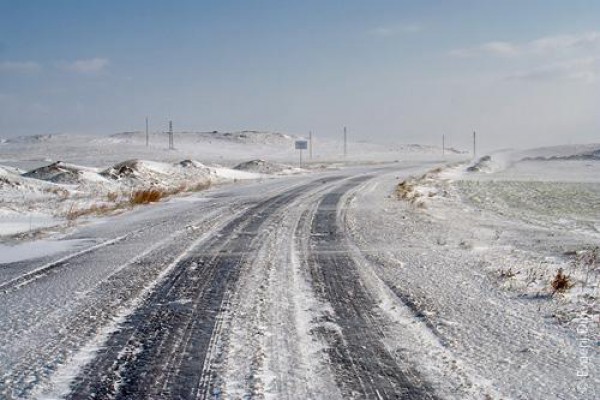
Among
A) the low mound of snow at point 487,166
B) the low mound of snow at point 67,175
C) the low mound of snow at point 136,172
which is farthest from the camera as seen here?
the low mound of snow at point 487,166

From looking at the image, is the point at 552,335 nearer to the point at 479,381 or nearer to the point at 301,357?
the point at 479,381

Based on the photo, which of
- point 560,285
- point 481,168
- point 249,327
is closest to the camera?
point 249,327

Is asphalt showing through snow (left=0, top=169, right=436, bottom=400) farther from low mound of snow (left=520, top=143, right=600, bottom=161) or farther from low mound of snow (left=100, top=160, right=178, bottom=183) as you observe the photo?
low mound of snow (left=520, top=143, right=600, bottom=161)

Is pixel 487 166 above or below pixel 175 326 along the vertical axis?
above

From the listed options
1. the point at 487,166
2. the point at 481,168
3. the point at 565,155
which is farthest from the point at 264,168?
the point at 565,155

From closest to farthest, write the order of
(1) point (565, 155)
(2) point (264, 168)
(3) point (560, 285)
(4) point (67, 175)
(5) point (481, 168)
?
(3) point (560, 285) → (4) point (67, 175) → (2) point (264, 168) → (5) point (481, 168) → (1) point (565, 155)

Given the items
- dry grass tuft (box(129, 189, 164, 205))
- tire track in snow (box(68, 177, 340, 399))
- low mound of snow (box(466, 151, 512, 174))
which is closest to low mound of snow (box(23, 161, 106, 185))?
dry grass tuft (box(129, 189, 164, 205))

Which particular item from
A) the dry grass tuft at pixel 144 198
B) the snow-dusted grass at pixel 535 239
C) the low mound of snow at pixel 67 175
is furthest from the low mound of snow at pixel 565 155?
the dry grass tuft at pixel 144 198

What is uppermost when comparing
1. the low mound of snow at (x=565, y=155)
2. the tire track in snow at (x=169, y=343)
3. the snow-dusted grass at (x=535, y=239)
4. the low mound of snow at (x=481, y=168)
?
the low mound of snow at (x=565, y=155)

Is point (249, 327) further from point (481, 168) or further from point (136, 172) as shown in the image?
point (481, 168)

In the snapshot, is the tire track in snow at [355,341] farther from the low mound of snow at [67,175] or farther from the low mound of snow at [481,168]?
the low mound of snow at [481,168]

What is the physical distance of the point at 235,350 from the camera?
4945 mm

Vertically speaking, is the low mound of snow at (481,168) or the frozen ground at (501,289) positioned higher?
the low mound of snow at (481,168)

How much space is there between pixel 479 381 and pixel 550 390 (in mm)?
475
